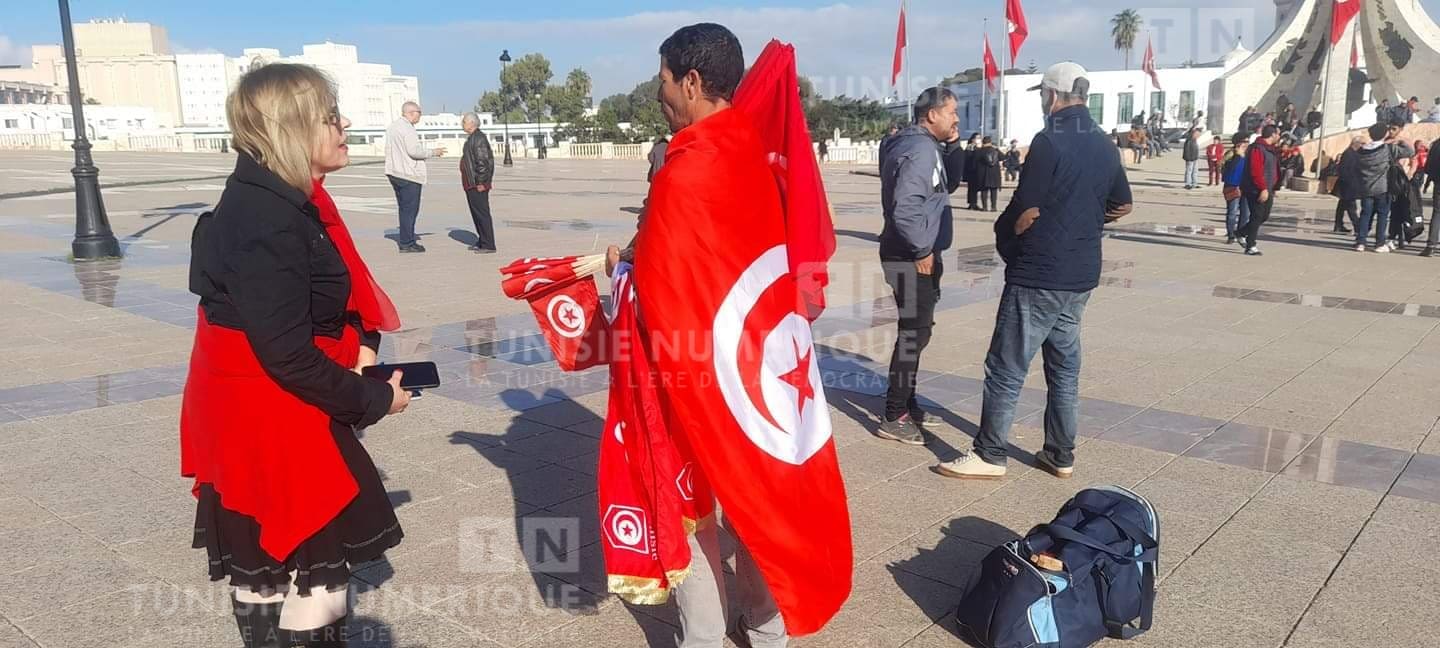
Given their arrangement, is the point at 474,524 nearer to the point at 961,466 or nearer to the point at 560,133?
the point at 961,466

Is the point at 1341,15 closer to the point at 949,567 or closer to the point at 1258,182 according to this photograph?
the point at 1258,182

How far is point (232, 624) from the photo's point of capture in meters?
3.08

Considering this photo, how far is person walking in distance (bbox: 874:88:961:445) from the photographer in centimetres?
462

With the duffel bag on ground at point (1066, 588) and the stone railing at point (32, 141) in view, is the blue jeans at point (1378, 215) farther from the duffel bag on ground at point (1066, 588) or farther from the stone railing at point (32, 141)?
the stone railing at point (32, 141)

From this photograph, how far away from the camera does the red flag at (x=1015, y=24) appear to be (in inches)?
1086

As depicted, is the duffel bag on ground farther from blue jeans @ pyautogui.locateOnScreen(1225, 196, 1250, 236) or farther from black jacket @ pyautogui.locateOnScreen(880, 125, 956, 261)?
blue jeans @ pyautogui.locateOnScreen(1225, 196, 1250, 236)

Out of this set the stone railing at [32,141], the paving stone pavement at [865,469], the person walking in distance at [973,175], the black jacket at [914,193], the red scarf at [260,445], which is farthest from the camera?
the stone railing at [32,141]

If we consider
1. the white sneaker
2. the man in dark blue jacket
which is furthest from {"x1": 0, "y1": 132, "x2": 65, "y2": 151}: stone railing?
the man in dark blue jacket

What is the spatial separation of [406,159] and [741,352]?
10.9 m

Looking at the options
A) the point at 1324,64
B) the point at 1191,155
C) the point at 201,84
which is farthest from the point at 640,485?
the point at 201,84

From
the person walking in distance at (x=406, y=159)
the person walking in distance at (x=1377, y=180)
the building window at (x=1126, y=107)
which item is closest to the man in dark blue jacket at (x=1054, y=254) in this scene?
the person walking in distance at (x=406, y=159)

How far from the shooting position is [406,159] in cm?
1216

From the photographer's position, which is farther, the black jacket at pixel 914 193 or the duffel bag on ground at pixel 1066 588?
the black jacket at pixel 914 193

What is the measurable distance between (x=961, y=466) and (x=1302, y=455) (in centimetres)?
183
